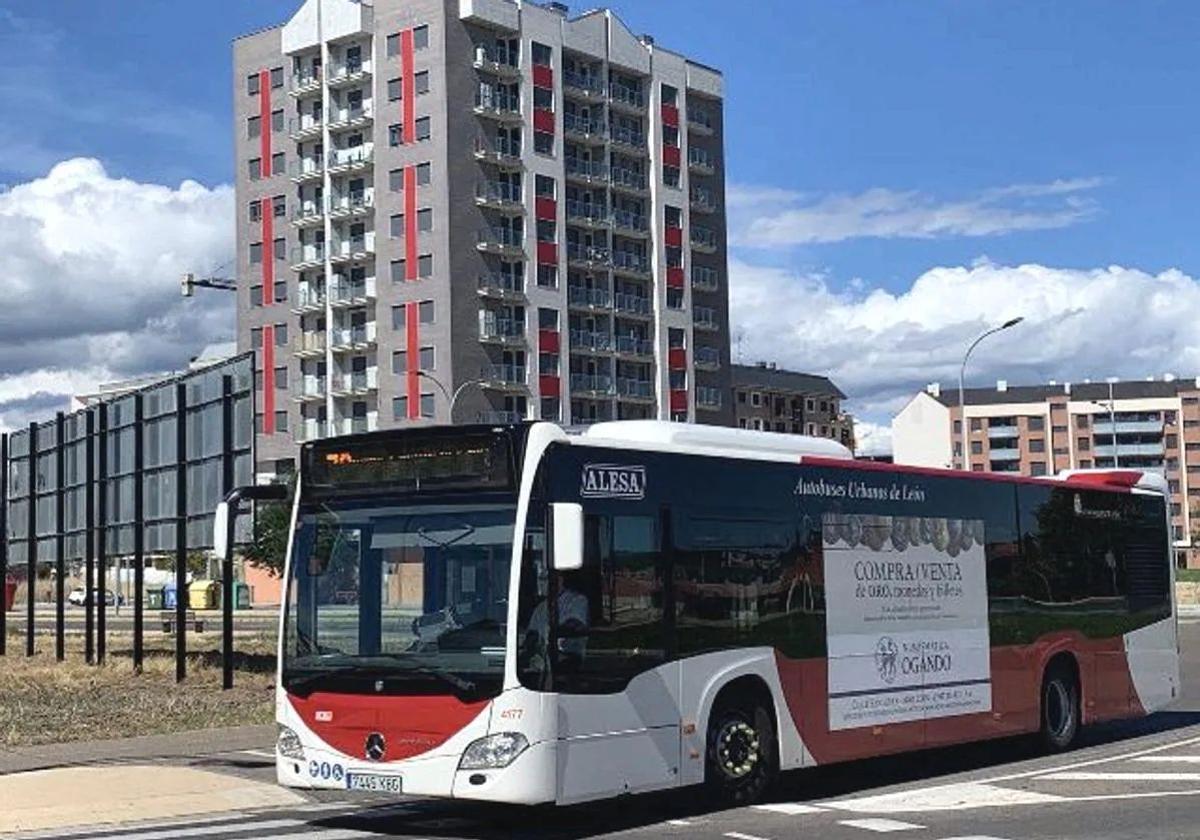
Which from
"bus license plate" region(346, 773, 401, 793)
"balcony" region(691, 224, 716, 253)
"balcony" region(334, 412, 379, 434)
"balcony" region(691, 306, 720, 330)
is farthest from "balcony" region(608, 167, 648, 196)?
"bus license plate" region(346, 773, 401, 793)

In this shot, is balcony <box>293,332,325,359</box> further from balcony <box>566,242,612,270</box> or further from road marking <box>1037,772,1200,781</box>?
road marking <box>1037,772,1200,781</box>

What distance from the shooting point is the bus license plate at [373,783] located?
11375mm

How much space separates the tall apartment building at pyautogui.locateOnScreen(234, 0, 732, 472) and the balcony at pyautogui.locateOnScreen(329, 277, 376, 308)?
16 cm

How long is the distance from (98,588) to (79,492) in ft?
13.6

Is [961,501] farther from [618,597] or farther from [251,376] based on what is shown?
[251,376]

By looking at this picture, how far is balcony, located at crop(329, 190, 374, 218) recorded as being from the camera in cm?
9619

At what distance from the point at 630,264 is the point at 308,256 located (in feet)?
64.4

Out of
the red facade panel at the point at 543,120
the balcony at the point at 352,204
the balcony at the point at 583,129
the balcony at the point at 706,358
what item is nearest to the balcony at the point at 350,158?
the balcony at the point at 352,204

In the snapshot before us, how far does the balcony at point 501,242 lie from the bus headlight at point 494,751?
3297 inches

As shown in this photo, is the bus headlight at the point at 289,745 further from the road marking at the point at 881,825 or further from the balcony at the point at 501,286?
the balcony at the point at 501,286

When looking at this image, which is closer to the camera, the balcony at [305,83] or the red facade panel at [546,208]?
the red facade panel at [546,208]

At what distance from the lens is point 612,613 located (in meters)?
11.8

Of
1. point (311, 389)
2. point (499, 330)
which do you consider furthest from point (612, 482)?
point (311, 389)

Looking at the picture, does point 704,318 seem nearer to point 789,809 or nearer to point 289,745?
point 789,809
